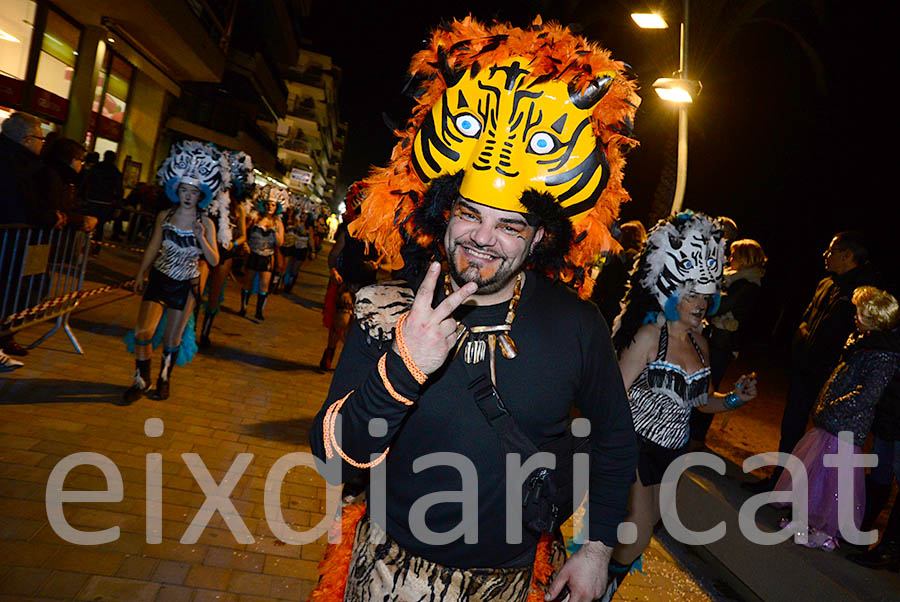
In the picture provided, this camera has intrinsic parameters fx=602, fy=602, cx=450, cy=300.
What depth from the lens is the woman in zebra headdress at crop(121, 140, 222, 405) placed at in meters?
5.51

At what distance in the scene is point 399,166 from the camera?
2.55m

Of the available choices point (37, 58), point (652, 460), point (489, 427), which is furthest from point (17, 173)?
point (37, 58)

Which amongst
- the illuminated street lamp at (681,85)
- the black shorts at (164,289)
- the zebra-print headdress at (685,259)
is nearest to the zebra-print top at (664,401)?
the zebra-print headdress at (685,259)

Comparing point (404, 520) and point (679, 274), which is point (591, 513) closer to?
point (404, 520)

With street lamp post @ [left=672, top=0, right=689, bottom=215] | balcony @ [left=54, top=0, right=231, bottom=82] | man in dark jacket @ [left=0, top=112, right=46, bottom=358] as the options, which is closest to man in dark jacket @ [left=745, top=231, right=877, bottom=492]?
street lamp post @ [left=672, top=0, right=689, bottom=215]

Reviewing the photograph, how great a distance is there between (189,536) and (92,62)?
1547 cm

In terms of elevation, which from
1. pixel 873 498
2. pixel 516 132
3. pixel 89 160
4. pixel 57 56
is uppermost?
pixel 57 56

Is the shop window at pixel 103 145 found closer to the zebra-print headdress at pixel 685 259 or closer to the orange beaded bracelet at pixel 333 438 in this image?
the zebra-print headdress at pixel 685 259

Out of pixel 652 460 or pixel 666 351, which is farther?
pixel 666 351

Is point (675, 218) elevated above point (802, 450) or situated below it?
above

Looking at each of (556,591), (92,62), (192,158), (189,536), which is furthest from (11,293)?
(92,62)

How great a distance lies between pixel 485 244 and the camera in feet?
7.02

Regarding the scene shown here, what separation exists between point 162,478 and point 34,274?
322 cm

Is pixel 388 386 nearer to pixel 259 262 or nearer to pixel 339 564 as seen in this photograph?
pixel 339 564
